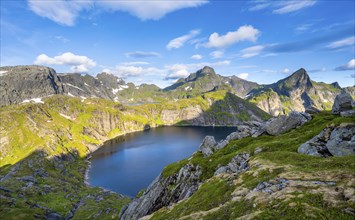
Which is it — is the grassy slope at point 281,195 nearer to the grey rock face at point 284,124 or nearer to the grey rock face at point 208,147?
the grey rock face at point 284,124

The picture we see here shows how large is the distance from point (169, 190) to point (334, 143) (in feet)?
137

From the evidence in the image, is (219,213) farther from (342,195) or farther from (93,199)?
(93,199)

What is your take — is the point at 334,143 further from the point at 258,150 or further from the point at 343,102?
the point at 343,102

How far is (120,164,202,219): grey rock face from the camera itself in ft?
218

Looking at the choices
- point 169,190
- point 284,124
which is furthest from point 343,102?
point 169,190

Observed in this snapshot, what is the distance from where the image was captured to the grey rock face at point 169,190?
218 feet

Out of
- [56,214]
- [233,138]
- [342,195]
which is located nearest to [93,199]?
[56,214]

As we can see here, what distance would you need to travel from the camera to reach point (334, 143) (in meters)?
45.5

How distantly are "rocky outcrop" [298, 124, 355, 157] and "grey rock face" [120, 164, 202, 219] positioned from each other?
27500mm

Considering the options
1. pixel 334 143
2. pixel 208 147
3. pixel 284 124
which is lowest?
pixel 208 147

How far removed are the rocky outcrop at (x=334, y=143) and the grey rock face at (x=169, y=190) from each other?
27.5 m

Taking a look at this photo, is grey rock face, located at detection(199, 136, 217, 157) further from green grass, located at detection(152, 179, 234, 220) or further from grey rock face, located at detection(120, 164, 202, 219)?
green grass, located at detection(152, 179, 234, 220)

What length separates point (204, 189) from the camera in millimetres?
44844

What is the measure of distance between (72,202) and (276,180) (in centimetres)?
17120
